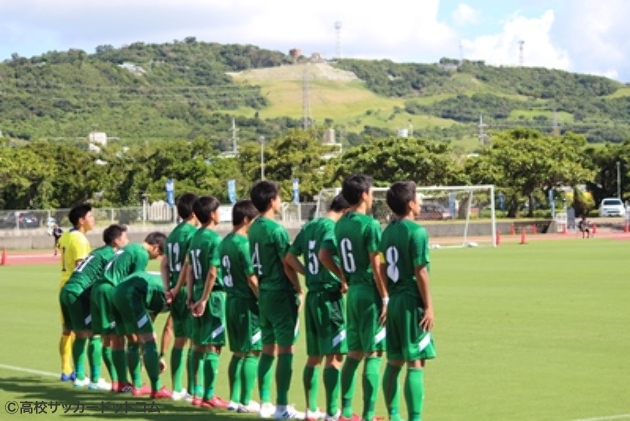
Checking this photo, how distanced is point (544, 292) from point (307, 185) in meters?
59.0

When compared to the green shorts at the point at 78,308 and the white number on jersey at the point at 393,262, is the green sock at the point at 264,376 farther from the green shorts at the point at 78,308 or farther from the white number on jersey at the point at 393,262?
the green shorts at the point at 78,308

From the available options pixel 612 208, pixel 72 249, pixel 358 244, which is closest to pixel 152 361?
pixel 72 249

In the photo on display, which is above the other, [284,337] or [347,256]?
[347,256]

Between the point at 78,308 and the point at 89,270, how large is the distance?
0.44m

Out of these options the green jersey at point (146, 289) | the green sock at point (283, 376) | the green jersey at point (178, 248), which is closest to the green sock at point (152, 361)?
the green jersey at point (146, 289)

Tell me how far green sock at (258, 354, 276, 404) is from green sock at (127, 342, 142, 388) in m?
2.06

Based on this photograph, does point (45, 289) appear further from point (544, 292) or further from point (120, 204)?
point (120, 204)

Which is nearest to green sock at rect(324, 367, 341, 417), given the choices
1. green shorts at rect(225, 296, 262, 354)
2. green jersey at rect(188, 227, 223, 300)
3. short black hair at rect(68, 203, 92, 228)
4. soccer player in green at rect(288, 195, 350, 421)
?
soccer player in green at rect(288, 195, 350, 421)

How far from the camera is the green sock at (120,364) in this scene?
1266 cm

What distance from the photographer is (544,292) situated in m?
24.8

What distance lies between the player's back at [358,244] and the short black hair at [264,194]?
0.92m

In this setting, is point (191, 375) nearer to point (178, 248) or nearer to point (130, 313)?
point (130, 313)

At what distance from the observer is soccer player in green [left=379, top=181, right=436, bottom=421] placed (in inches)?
369

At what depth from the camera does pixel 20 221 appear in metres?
60.0
